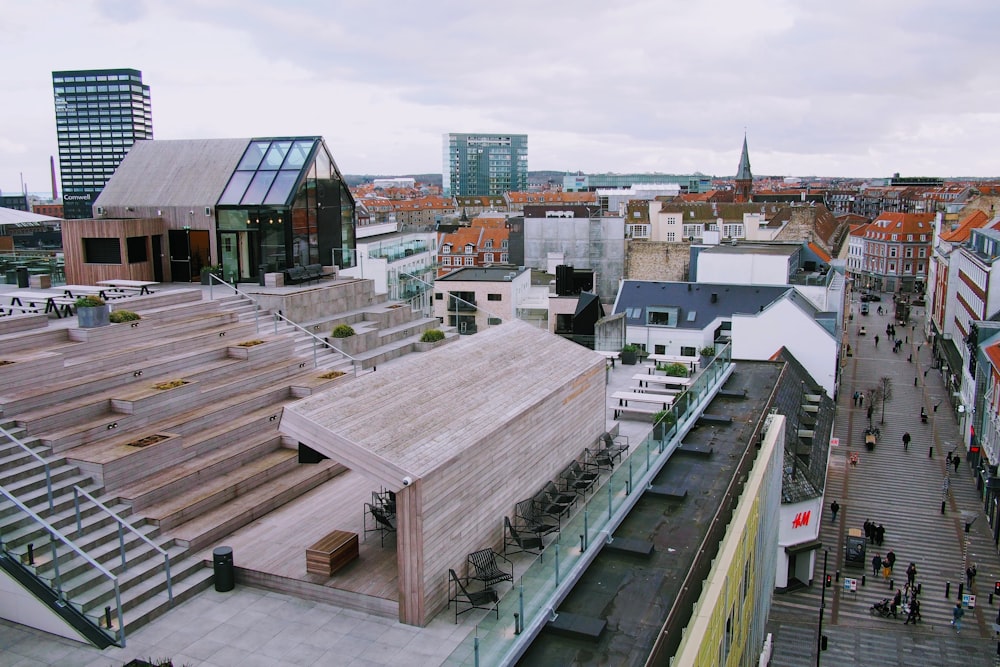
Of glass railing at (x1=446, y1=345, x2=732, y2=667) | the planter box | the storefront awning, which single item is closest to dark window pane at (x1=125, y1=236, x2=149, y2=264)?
the planter box

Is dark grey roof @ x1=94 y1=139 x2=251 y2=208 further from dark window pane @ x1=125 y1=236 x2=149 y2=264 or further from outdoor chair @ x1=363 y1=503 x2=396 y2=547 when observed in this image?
outdoor chair @ x1=363 y1=503 x2=396 y2=547

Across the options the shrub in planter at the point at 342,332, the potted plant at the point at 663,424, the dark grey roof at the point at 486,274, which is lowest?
the potted plant at the point at 663,424

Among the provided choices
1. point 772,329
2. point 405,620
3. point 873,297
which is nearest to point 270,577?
point 405,620

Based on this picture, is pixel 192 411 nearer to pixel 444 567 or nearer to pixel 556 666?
pixel 444 567

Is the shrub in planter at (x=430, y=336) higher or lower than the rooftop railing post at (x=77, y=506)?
higher

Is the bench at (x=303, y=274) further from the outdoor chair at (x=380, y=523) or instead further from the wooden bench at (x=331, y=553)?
the wooden bench at (x=331, y=553)

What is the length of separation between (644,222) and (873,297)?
28.4 meters

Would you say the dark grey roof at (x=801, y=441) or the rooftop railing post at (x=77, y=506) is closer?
the rooftop railing post at (x=77, y=506)

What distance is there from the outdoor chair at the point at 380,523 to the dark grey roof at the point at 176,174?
15203 millimetres

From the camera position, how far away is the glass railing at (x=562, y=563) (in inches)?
392

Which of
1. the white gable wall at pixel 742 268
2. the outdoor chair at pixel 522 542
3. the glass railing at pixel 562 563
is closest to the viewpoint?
the glass railing at pixel 562 563

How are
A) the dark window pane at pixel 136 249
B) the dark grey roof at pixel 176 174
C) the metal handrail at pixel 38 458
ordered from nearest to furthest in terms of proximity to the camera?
the metal handrail at pixel 38 458 → the dark window pane at pixel 136 249 → the dark grey roof at pixel 176 174

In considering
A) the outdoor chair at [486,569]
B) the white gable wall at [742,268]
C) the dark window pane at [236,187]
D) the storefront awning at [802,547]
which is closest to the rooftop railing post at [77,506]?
the outdoor chair at [486,569]

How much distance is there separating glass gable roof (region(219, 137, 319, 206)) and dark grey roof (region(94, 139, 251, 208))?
12.8 inches
